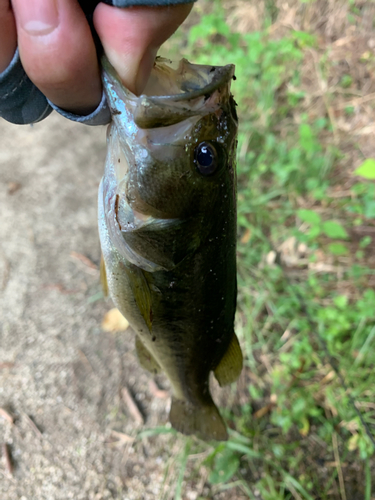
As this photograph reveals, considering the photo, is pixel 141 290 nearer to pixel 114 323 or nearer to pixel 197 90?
pixel 197 90

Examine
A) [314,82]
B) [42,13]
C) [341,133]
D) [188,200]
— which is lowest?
[341,133]

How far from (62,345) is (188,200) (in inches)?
76.6

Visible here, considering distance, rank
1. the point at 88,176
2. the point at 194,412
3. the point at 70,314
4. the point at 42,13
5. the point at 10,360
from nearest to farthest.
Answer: the point at 42,13 < the point at 194,412 < the point at 10,360 < the point at 70,314 < the point at 88,176

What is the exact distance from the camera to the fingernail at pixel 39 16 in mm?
646

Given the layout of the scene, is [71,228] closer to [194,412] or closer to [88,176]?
[88,176]

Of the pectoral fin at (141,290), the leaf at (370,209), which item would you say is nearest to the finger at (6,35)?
the pectoral fin at (141,290)

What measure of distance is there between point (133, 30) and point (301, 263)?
2366mm

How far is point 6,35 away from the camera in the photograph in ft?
2.27

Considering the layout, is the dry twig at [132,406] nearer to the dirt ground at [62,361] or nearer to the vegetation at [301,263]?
the dirt ground at [62,361]

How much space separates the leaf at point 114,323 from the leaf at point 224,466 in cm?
107

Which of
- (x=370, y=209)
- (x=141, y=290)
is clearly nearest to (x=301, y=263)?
(x=370, y=209)

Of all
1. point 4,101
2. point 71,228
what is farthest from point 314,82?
point 4,101

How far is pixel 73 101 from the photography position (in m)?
0.78

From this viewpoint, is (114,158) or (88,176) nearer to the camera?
(114,158)
